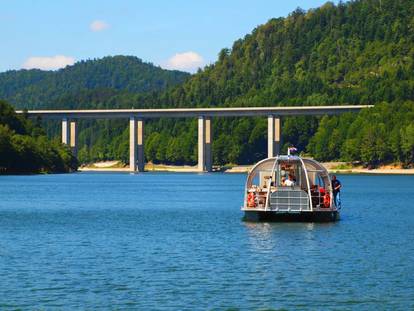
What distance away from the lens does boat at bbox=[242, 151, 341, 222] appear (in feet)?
238

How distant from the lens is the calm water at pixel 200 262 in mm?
42031

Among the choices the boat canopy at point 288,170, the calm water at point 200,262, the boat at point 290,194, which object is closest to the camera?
the calm water at point 200,262

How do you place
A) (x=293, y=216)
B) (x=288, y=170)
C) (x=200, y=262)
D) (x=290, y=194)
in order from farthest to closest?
(x=288, y=170)
(x=293, y=216)
(x=290, y=194)
(x=200, y=262)

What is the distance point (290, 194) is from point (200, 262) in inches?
811

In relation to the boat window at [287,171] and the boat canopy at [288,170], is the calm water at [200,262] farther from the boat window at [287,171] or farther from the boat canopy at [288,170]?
the boat window at [287,171]

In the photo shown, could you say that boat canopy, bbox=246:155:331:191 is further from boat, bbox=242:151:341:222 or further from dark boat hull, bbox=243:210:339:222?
dark boat hull, bbox=243:210:339:222

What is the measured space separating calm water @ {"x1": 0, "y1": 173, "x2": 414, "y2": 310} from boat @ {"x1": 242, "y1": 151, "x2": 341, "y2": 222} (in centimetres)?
115

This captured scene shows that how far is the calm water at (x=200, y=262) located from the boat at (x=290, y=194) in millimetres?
1147

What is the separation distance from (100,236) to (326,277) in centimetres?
2209

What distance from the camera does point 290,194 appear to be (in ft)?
237

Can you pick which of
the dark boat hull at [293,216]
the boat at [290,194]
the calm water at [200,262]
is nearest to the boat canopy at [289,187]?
the boat at [290,194]

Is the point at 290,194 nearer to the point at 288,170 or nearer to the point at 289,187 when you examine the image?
the point at 289,187

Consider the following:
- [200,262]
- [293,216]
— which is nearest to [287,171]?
[293,216]

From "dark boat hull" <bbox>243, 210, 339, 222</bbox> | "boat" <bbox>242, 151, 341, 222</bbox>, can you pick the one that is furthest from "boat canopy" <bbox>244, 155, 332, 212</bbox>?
"dark boat hull" <bbox>243, 210, 339, 222</bbox>
